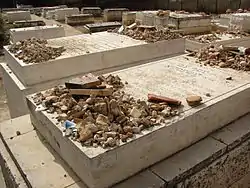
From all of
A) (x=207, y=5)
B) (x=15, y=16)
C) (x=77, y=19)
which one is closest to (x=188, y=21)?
(x=77, y=19)

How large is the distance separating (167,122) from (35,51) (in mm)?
2445

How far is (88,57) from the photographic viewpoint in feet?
13.5

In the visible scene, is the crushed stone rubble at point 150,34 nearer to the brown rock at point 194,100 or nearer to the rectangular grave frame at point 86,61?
the rectangular grave frame at point 86,61

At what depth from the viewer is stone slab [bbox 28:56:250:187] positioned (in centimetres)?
210

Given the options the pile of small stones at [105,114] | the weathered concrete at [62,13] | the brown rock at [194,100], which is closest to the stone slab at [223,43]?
the brown rock at [194,100]

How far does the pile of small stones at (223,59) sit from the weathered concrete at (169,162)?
0.69m

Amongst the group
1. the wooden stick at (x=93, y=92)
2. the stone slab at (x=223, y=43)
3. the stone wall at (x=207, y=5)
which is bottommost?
the wooden stick at (x=93, y=92)

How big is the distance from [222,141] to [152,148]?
0.72 metres

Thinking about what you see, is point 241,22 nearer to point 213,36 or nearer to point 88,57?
point 213,36

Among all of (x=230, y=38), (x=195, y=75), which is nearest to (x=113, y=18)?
(x=230, y=38)

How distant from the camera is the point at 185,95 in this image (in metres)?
2.82

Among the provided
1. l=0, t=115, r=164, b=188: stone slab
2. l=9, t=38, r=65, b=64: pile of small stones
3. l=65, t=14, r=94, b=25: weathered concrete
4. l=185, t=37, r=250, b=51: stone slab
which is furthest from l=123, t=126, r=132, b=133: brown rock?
l=65, t=14, r=94, b=25: weathered concrete

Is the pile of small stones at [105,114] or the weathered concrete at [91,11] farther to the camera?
the weathered concrete at [91,11]

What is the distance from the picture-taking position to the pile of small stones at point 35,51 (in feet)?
13.0
